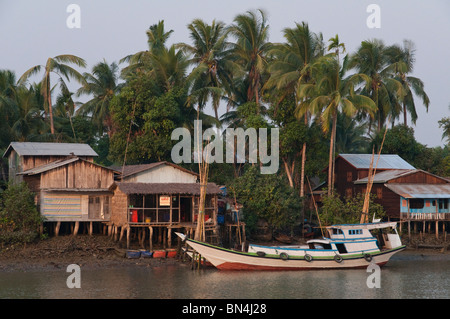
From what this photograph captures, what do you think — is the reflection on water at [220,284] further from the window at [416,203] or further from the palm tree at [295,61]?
the palm tree at [295,61]

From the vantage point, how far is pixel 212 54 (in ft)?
148

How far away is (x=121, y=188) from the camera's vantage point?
32.4 meters

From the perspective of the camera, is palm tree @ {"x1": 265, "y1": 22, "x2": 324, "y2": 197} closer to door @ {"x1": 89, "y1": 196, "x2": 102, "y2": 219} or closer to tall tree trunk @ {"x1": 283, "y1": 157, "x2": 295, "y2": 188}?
tall tree trunk @ {"x1": 283, "y1": 157, "x2": 295, "y2": 188}

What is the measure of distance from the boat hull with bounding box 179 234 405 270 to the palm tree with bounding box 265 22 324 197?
1375cm

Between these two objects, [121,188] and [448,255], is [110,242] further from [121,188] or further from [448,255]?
[448,255]

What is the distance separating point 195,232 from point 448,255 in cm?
1599

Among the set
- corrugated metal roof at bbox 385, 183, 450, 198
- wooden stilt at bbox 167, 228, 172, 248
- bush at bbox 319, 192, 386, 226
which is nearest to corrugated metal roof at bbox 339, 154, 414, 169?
corrugated metal roof at bbox 385, 183, 450, 198

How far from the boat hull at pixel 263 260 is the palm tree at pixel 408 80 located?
869 inches

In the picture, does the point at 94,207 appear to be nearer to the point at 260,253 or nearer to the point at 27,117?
the point at 260,253

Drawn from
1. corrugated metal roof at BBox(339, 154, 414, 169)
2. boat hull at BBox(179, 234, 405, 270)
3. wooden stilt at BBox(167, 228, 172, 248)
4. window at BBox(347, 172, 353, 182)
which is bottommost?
boat hull at BBox(179, 234, 405, 270)

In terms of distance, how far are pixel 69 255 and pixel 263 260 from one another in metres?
10.2

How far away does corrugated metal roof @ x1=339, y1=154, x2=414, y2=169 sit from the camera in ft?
149

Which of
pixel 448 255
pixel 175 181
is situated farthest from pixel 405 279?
pixel 175 181

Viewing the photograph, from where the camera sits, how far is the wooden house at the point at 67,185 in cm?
3381
